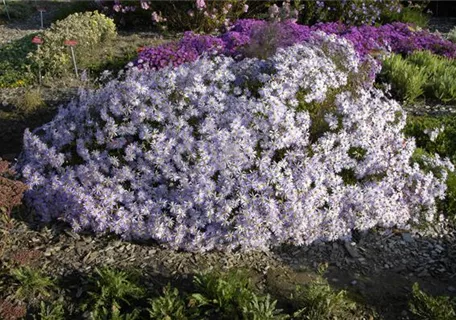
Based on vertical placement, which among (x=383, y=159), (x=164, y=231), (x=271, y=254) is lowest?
(x=271, y=254)

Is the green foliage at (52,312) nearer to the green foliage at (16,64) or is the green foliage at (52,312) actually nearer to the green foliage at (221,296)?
the green foliage at (221,296)

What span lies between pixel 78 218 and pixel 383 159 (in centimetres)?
235

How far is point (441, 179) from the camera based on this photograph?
438 centimetres

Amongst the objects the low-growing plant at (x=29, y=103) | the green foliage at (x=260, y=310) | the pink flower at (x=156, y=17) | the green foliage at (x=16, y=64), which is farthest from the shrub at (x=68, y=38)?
the green foliage at (x=260, y=310)

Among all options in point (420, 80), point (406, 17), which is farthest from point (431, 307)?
point (406, 17)

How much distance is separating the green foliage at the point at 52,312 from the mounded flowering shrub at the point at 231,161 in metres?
0.69

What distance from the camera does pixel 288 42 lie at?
620 cm

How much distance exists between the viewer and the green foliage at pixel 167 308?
10.0ft

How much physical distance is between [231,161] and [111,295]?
1197 millimetres

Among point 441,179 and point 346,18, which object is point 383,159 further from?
point 346,18

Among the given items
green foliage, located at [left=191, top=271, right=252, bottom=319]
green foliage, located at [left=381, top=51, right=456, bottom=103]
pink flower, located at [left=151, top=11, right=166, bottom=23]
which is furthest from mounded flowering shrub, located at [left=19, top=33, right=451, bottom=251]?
pink flower, located at [left=151, top=11, right=166, bottom=23]

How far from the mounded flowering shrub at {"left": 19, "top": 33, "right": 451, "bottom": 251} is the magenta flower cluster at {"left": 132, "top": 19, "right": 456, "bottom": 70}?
210 cm

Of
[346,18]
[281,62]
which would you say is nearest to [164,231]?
[281,62]

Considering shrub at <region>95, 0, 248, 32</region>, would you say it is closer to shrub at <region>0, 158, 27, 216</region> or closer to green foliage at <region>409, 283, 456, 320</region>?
shrub at <region>0, 158, 27, 216</region>
